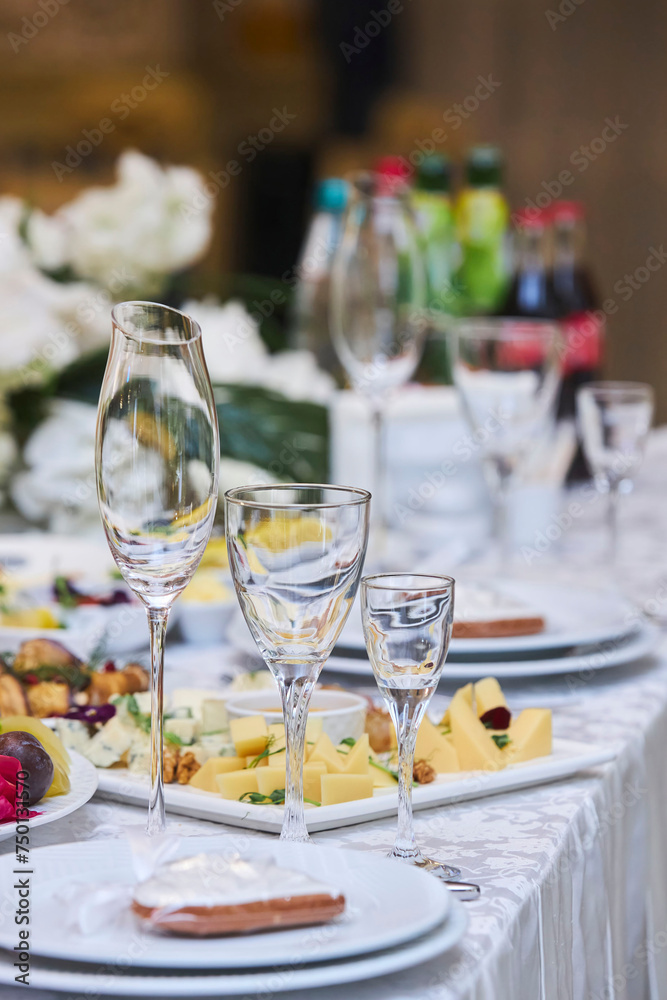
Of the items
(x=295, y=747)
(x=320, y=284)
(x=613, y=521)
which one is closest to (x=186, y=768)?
(x=295, y=747)

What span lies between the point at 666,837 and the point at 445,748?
0.89ft

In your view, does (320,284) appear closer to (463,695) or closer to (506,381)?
(506,381)

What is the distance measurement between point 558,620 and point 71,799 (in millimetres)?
502

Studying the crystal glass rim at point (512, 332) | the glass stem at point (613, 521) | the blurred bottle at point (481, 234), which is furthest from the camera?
the blurred bottle at point (481, 234)

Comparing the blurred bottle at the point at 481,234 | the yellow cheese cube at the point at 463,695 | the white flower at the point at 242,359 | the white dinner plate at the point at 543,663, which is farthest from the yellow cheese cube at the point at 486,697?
the blurred bottle at the point at 481,234

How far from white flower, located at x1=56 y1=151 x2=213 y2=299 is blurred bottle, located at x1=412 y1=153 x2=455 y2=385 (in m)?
0.43

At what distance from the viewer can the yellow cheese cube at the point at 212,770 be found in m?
0.61

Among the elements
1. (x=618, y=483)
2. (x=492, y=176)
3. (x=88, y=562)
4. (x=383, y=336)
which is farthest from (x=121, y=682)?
(x=492, y=176)

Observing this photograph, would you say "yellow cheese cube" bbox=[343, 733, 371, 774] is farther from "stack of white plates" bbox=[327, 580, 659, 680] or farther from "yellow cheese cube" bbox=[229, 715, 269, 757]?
"stack of white plates" bbox=[327, 580, 659, 680]

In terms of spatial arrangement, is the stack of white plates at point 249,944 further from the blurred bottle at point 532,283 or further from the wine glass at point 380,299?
the blurred bottle at point 532,283

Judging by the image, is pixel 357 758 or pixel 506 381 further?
pixel 506 381

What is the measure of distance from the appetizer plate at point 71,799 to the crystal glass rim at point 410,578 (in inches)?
6.5

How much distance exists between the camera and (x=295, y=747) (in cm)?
53

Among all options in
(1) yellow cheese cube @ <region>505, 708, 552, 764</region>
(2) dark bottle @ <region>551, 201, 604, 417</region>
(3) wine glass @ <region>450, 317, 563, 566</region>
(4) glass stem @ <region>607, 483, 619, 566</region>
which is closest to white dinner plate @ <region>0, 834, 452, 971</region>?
(1) yellow cheese cube @ <region>505, 708, 552, 764</region>
